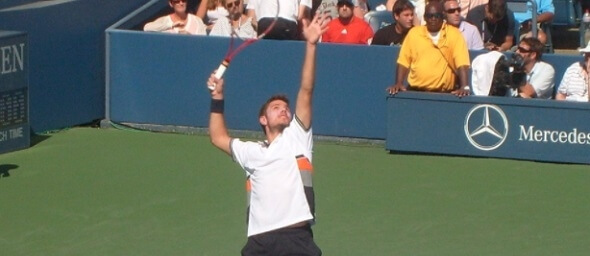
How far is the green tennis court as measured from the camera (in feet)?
32.6

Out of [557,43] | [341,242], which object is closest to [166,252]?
[341,242]

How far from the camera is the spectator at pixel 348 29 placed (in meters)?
14.3

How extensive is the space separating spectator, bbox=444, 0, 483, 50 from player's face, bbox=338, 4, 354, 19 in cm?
114

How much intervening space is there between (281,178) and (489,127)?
5929 millimetres

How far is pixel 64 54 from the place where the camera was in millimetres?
14555

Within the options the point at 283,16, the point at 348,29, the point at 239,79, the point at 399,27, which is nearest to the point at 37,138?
the point at 239,79

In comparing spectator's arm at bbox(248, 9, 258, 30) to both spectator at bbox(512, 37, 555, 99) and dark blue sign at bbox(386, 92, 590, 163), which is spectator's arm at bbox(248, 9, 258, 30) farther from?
spectator at bbox(512, 37, 555, 99)

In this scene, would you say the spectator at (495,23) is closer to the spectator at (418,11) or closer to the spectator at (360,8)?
the spectator at (418,11)

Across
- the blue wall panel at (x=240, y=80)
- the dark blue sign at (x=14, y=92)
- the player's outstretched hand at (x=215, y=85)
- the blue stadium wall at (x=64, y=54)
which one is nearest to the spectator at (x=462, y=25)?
the blue wall panel at (x=240, y=80)

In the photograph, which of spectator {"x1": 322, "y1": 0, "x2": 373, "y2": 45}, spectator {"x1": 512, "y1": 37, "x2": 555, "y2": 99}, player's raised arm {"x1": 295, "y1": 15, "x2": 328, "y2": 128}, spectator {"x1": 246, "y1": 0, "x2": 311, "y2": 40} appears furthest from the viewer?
spectator {"x1": 322, "y1": 0, "x2": 373, "y2": 45}

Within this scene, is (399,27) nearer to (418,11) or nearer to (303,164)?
(418,11)

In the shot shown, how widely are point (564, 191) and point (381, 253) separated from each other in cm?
261

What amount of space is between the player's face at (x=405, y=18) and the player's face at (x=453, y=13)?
1.35 feet

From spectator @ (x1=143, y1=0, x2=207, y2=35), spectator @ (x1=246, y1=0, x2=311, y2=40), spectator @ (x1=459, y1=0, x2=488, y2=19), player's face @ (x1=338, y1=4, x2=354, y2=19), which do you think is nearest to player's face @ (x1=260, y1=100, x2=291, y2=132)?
spectator @ (x1=246, y1=0, x2=311, y2=40)
